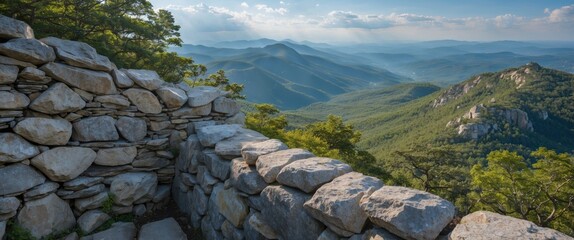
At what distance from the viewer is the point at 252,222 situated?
21.9 ft

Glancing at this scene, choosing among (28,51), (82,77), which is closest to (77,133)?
(82,77)

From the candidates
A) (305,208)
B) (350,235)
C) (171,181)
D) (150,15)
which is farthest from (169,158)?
(150,15)

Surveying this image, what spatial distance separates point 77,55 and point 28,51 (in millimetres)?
1140

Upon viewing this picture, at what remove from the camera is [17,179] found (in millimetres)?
7184

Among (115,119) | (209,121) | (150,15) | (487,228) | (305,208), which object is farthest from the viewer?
(150,15)

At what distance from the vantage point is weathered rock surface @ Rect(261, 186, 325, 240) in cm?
557

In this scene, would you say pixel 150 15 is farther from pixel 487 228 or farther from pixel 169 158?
pixel 487 228

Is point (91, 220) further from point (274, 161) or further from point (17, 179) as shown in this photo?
point (274, 161)

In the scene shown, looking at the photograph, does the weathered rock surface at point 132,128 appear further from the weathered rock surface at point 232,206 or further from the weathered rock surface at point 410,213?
the weathered rock surface at point 410,213

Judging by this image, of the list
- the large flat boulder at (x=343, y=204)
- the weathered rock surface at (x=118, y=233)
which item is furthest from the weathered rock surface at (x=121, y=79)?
the large flat boulder at (x=343, y=204)

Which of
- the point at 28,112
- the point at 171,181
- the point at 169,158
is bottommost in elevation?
the point at 171,181

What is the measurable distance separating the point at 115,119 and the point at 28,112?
6.53 feet

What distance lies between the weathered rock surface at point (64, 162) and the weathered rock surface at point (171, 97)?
2516 millimetres

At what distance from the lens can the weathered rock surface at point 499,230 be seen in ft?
13.0
